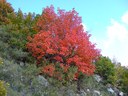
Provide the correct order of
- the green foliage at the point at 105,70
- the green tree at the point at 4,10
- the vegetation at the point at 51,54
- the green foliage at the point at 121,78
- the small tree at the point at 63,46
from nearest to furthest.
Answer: the vegetation at the point at 51,54 < the small tree at the point at 63,46 < the green foliage at the point at 105,70 < the green tree at the point at 4,10 < the green foliage at the point at 121,78

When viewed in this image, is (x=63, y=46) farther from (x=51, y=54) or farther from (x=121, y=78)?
(x=121, y=78)

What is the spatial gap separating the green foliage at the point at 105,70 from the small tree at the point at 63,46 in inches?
193

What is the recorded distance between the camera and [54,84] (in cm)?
2348

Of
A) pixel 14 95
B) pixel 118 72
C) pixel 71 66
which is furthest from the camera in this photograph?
pixel 118 72

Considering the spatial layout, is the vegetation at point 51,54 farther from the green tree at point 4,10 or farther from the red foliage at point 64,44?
the green tree at point 4,10

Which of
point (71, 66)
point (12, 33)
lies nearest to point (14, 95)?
point (71, 66)

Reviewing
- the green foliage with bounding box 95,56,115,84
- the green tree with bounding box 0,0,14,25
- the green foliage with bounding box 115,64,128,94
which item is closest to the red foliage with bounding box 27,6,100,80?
the green foliage with bounding box 95,56,115,84

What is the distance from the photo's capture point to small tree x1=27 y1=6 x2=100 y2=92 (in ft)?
81.0

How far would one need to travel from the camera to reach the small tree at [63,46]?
24703 mm

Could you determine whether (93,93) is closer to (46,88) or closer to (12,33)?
(46,88)

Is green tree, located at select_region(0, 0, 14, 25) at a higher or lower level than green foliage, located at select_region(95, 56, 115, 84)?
higher

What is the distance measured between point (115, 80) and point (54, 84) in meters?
9.95

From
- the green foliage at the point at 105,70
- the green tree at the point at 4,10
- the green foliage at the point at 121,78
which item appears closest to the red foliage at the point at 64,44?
the green foliage at the point at 105,70

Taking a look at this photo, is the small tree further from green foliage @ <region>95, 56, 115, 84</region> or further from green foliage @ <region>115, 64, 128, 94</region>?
green foliage @ <region>115, 64, 128, 94</region>
